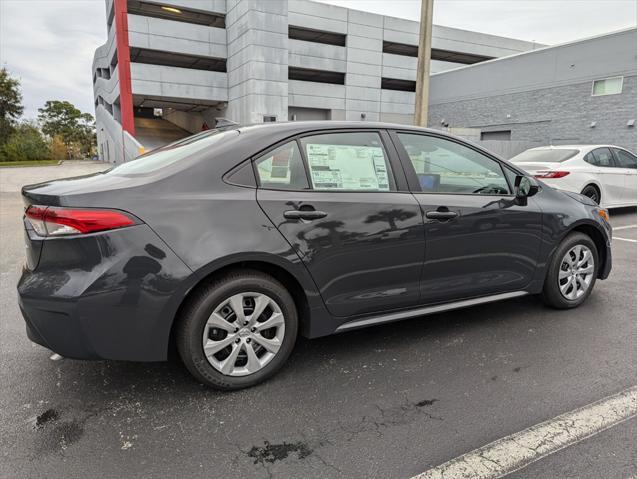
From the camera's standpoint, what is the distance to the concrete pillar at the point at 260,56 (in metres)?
28.2

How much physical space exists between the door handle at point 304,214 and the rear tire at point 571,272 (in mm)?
2233

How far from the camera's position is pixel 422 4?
31.9ft

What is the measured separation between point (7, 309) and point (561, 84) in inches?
1043

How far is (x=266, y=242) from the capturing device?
102 inches


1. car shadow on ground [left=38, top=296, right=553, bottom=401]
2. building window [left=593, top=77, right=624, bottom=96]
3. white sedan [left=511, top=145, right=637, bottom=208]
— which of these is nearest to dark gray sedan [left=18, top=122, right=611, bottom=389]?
car shadow on ground [left=38, top=296, right=553, bottom=401]

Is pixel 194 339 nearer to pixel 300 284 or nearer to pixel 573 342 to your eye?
pixel 300 284

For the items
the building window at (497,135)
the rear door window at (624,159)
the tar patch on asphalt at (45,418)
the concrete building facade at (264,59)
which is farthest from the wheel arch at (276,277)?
the building window at (497,135)

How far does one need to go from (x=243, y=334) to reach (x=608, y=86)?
24.7 metres

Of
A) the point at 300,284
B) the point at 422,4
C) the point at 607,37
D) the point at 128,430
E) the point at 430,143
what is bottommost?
the point at 128,430

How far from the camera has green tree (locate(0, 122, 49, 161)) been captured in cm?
4269

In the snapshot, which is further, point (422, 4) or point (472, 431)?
point (422, 4)

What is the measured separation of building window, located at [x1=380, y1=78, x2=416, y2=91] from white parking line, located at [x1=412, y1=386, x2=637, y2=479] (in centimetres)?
3610

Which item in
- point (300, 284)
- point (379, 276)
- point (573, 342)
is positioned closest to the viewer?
point (300, 284)

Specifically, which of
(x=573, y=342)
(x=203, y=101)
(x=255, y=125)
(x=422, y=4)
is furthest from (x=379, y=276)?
(x=203, y=101)
